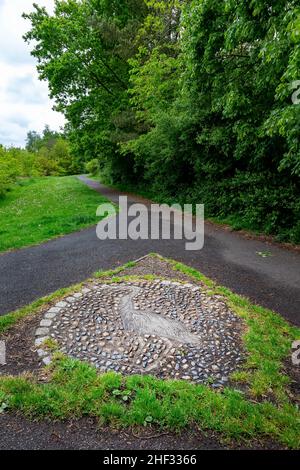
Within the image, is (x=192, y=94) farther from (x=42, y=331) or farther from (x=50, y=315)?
(x=42, y=331)

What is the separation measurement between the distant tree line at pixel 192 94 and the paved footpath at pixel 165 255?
149 centimetres

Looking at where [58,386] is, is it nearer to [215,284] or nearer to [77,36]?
[215,284]

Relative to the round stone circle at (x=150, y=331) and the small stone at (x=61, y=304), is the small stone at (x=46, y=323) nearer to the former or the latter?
the round stone circle at (x=150, y=331)

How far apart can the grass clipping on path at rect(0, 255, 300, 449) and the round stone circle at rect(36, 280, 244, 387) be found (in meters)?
0.19

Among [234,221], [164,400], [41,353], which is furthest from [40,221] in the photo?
[164,400]

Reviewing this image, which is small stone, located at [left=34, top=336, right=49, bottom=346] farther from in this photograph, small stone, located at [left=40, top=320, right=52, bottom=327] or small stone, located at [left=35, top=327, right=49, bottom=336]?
small stone, located at [left=40, top=320, right=52, bottom=327]

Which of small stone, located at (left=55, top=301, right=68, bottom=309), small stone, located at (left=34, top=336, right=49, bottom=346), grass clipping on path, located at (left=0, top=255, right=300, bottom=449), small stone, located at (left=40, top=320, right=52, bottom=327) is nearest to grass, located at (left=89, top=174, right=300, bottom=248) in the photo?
grass clipping on path, located at (left=0, top=255, right=300, bottom=449)

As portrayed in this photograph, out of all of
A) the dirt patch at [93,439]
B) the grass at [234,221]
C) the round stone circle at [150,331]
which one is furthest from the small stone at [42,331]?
the grass at [234,221]

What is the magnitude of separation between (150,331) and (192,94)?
7020 millimetres

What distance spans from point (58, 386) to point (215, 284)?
323 centimetres

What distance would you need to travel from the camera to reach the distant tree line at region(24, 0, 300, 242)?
479 centimetres

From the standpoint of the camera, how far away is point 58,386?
2695 mm

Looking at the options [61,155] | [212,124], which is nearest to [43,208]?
[212,124]

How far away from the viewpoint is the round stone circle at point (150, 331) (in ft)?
9.99
